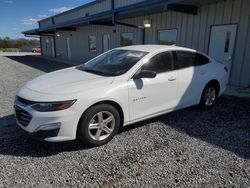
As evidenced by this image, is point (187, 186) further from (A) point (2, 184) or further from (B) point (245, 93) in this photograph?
(B) point (245, 93)

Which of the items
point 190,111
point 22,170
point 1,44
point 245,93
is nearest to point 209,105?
point 190,111

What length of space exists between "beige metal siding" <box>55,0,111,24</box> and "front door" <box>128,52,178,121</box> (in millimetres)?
10223

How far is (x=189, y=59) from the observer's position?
15.3 ft

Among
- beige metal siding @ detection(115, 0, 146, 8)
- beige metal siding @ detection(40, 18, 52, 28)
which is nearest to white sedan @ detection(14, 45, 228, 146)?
beige metal siding @ detection(115, 0, 146, 8)

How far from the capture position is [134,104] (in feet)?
12.1

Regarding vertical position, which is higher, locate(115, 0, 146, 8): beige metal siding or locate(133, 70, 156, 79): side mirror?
locate(115, 0, 146, 8): beige metal siding

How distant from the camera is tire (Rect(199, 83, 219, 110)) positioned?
5.03m

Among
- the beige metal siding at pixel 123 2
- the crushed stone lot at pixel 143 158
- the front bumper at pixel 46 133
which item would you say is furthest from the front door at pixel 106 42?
the front bumper at pixel 46 133

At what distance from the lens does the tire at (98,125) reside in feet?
10.5

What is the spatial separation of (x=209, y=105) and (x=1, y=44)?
65.4 metres

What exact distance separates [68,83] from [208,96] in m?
3.39

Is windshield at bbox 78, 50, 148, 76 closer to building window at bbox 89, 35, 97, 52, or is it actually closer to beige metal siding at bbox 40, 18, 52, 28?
building window at bbox 89, 35, 97, 52

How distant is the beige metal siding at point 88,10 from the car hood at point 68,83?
10.5 metres

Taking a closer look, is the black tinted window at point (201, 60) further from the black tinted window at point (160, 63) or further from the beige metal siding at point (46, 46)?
the beige metal siding at point (46, 46)
